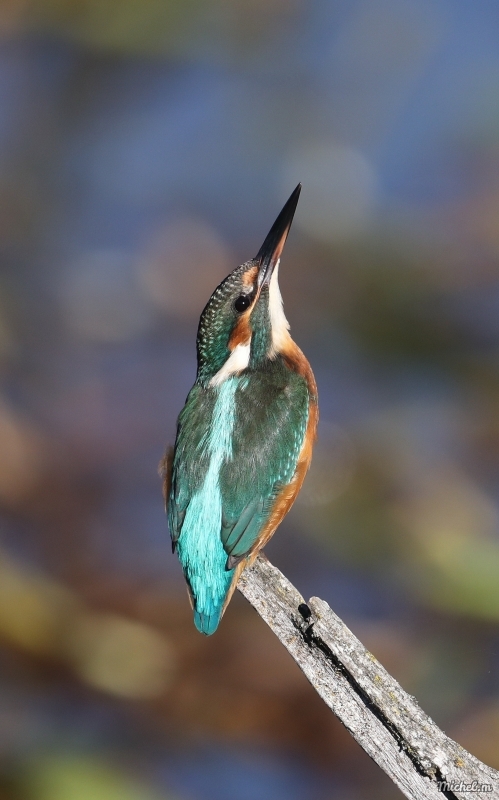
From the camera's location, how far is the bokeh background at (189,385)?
3.70m

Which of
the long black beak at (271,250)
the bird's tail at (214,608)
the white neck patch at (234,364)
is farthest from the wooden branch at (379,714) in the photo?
the long black beak at (271,250)

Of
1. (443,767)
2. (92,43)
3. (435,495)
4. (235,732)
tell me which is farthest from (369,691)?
(92,43)

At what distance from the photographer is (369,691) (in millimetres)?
1730

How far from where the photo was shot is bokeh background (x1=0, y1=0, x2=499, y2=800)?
370 centimetres

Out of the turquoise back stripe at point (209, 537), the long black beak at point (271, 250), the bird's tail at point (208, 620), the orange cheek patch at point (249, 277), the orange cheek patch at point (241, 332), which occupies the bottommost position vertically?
the bird's tail at point (208, 620)

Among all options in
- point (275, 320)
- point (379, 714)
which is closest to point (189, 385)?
point (275, 320)

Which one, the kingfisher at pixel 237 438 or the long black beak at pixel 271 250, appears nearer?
the kingfisher at pixel 237 438

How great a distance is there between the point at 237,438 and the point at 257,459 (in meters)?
0.08

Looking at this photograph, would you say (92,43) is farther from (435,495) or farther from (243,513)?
(243,513)

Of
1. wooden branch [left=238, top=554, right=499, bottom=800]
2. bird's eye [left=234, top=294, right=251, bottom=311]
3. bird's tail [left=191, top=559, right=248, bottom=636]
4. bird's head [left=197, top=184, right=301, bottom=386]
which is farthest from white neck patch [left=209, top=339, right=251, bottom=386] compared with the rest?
wooden branch [left=238, top=554, right=499, bottom=800]

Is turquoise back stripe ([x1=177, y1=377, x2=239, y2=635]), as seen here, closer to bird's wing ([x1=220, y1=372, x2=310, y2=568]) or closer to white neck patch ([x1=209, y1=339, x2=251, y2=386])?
bird's wing ([x1=220, y1=372, x2=310, y2=568])

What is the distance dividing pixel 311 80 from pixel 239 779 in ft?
12.0

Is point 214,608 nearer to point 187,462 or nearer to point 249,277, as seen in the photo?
point 187,462

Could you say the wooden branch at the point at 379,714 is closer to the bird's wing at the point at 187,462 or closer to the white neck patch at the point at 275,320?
the bird's wing at the point at 187,462
